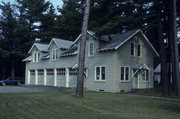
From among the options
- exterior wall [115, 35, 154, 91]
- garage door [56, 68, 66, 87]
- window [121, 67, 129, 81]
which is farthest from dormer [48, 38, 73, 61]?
window [121, 67, 129, 81]

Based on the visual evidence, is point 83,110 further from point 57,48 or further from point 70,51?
point 57,48

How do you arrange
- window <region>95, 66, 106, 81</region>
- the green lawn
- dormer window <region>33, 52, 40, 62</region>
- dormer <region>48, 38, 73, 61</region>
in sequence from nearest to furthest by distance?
the green lawn → window <region>95, 66, 106, 81</region> → dormer <region>48, 38, 73, 61</region> → dormer window <region>33, 52, 40, 62</region>

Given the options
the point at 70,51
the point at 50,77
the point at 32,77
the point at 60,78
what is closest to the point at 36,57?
the point at 32,77

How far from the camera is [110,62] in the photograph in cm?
2448

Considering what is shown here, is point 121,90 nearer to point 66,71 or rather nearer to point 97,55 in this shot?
point 97,55

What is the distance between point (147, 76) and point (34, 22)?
1405 inches

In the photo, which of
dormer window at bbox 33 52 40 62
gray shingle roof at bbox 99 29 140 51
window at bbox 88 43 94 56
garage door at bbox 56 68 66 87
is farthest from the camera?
dormer window at bbox 33 52 40 62

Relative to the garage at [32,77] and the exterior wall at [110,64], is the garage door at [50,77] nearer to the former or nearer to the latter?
the exterior wall at [110,64]

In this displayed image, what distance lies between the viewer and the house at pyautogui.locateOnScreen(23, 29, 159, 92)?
24.6 m

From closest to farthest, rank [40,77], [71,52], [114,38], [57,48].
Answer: [114,38] → [71,52] → [57,48] → [40,77]

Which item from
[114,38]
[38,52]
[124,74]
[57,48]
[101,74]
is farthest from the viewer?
[38,52]

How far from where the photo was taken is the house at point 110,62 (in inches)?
968

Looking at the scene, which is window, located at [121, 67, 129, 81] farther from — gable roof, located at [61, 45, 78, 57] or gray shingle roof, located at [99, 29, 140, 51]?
gable roof, located at [61, 45, 78, 57]

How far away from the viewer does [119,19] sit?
2612 centimetres
